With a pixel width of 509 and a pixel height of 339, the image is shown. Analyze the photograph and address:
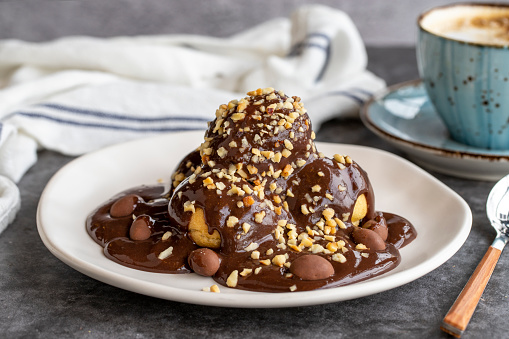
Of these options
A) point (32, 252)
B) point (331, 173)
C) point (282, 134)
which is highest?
point (282, 134)

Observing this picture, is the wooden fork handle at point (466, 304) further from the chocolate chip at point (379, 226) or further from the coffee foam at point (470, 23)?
the coffee foam at point (470, 23)

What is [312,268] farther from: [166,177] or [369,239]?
[166,177]

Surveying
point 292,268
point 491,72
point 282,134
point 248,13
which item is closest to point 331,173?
point 282,134

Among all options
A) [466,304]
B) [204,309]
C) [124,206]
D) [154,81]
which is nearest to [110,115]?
[154,81]

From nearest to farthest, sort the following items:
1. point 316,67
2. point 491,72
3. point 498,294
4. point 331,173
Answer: point 498,294, point 331,173, point 491,72, point 316,67

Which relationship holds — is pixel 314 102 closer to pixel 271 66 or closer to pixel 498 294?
pixel 271 66

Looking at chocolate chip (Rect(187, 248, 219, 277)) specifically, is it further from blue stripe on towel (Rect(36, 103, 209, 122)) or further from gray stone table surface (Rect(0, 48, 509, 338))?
blue stripe on towel (Rect(36, 103, 209, 122))

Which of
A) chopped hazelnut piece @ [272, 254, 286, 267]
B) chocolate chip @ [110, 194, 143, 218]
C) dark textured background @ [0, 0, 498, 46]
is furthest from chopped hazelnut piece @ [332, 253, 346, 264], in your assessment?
dark textured background @ [0, 0, 498, 46]
